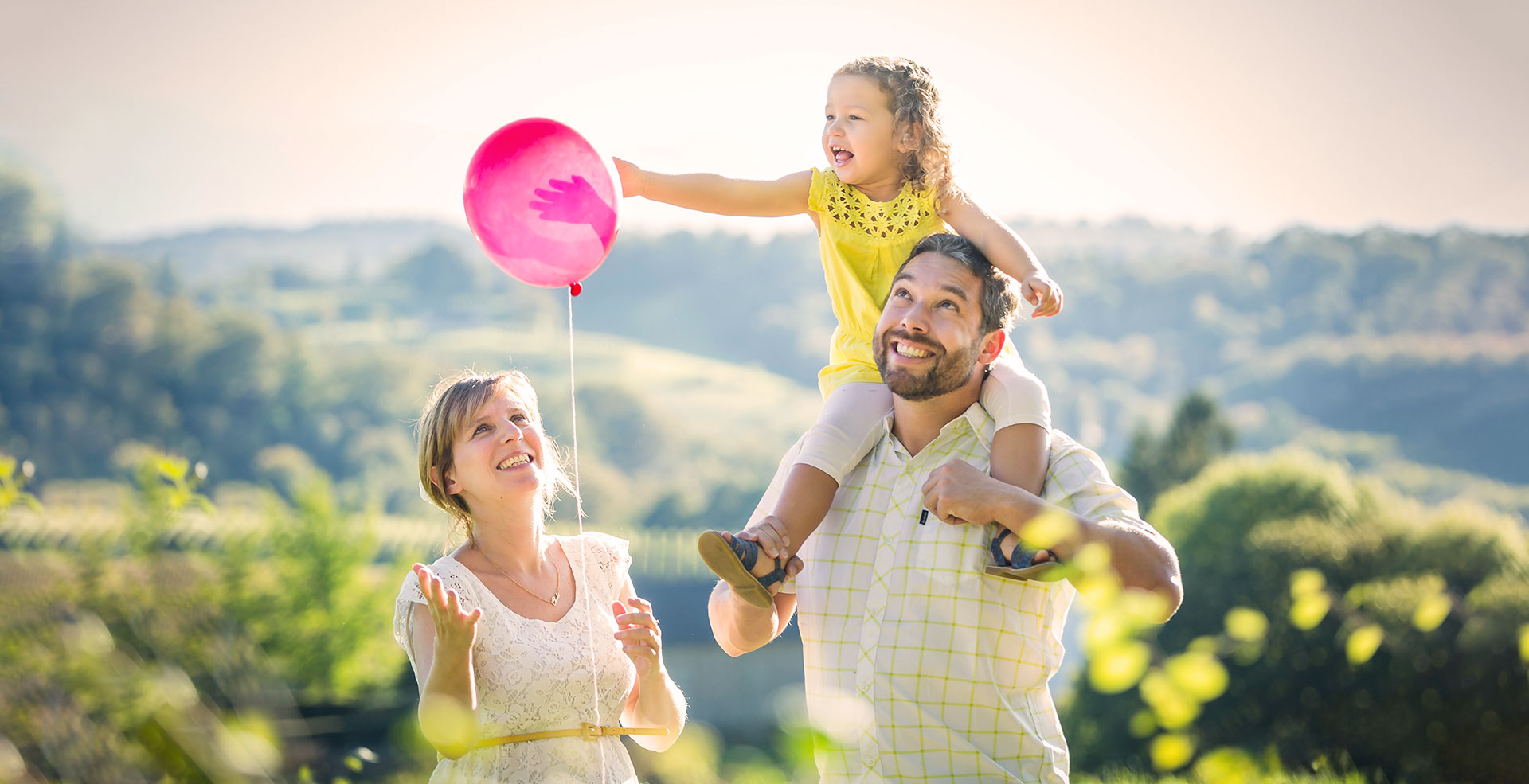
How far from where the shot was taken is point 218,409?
67312mm

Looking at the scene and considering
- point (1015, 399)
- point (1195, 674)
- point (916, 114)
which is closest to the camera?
point (1195, 674)

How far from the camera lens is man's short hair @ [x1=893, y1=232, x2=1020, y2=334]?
3061mm

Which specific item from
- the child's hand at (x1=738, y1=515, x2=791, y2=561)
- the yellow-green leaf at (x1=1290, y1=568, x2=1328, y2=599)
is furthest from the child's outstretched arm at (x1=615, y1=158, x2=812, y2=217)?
the yellow-green leaf at (x1=1290, y1=568, x2=1328, y2=599)

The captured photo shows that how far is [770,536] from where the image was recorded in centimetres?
284

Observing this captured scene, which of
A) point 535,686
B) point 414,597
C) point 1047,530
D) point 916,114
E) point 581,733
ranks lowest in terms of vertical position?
point 581,733

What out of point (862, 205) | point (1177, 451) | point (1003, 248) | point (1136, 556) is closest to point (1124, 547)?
point (1136, 556)

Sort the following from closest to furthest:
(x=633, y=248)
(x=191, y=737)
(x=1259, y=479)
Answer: (x=191, y=737), (x=1259, y=479), (x=633, y=248)

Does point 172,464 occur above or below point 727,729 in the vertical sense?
above

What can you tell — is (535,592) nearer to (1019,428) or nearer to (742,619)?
(742,619)

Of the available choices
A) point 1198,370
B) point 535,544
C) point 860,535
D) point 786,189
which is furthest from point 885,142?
point 1198,370

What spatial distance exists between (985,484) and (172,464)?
2551mm

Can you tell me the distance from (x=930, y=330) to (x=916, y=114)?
855 millimetres

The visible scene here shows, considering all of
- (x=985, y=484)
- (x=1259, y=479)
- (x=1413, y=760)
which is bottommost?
(x=1413, y=760)

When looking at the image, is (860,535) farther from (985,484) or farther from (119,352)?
(119,352)
